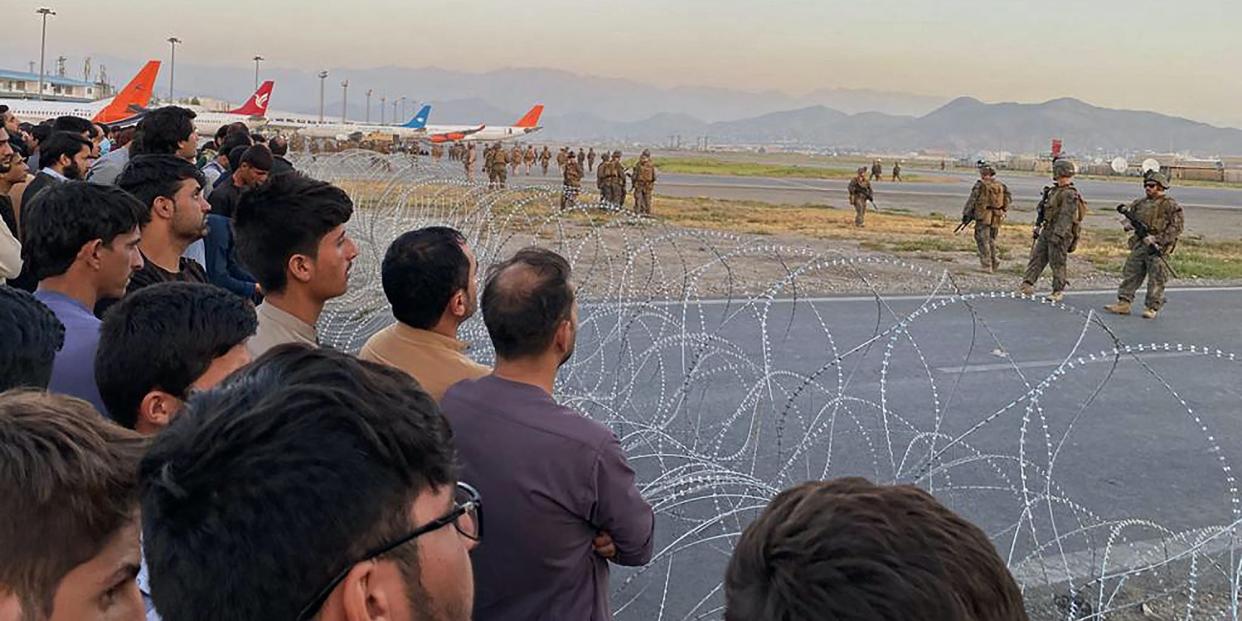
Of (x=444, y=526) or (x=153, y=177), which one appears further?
(x=153, y=177)

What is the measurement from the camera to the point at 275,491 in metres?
1.09

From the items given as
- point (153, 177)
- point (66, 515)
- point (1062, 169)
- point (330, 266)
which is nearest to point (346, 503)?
point (66, 515)

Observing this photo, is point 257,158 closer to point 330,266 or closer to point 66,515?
point 330,266

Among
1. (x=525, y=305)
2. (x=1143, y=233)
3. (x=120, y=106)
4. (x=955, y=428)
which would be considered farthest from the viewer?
(x=120, y=106)

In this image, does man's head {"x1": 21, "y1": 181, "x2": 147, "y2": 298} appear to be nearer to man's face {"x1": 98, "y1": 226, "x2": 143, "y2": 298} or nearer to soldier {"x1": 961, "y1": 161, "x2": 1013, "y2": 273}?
man's face {"x1": 98, "y1": 226, "x2": 143, "y2": 298}

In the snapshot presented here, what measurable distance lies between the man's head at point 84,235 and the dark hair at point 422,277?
1.11 metres

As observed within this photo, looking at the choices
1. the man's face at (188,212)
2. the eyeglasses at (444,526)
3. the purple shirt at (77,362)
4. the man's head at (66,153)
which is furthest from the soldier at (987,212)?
the eyeglasses at (444,526)

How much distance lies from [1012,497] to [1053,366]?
11.3 feet

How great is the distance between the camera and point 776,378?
743 cm

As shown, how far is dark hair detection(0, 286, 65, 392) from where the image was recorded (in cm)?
213

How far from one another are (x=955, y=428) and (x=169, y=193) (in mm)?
4926

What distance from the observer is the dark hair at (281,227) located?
349cm

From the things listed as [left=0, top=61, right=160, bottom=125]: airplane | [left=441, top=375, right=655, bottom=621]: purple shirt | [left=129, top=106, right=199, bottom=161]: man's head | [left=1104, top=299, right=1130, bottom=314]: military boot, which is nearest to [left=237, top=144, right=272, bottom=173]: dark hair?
[left=129, top=106, right=199, bottom=161]: man's head

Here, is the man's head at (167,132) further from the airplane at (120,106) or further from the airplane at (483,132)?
the airplane at (483,132)
